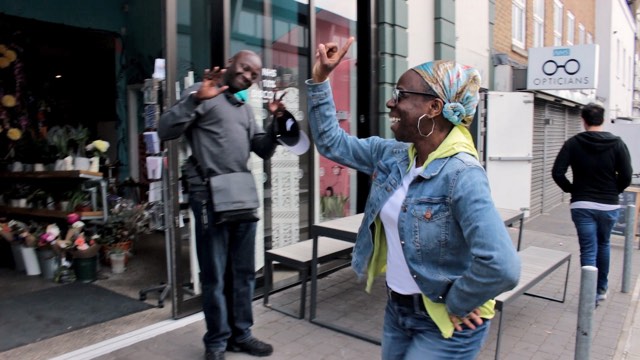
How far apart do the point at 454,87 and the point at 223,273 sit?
210 cm

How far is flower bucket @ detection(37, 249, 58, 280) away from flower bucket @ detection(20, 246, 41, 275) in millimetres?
128

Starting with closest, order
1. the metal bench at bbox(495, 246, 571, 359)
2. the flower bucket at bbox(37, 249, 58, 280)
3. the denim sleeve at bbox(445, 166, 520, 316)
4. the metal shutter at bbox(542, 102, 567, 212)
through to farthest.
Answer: the denim sleeve at bbox(445, 166, 520, 316) < the metal bench at bbox(495, 246, 571, 359) < the flower bucket at bbox(37, 249, 58, 280) < the metal shutter at bbox(542, 102, 567, 212)

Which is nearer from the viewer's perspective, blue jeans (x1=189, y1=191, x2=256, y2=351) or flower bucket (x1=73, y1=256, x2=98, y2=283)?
blue jeans (x1=189, y1=191, x2=256, y2=351)

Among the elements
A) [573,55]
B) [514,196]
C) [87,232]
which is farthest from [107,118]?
[573,55]

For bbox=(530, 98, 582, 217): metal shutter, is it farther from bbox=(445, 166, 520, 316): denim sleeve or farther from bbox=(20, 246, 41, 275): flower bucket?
bbox=(445, 166, 520, 316): denim sleeve

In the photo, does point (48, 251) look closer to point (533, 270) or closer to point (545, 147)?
point (533, 270)

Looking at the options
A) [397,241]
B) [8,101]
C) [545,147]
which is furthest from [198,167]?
[545,147]

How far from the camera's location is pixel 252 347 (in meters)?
3.65

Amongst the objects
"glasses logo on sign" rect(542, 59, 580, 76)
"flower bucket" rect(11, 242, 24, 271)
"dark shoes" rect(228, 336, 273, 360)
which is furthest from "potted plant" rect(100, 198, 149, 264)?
"glasses logo on sign" rect(542, 59, 580, 76)

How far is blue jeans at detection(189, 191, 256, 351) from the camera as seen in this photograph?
334 centimetres

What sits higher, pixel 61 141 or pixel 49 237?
pixel 61 141

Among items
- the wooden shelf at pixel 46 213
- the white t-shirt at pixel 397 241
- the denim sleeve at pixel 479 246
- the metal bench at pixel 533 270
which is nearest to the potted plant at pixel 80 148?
the wooden shelf at pixel 46 213

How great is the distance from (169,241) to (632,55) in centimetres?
2828

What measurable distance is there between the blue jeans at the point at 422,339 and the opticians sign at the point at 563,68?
8.10m
